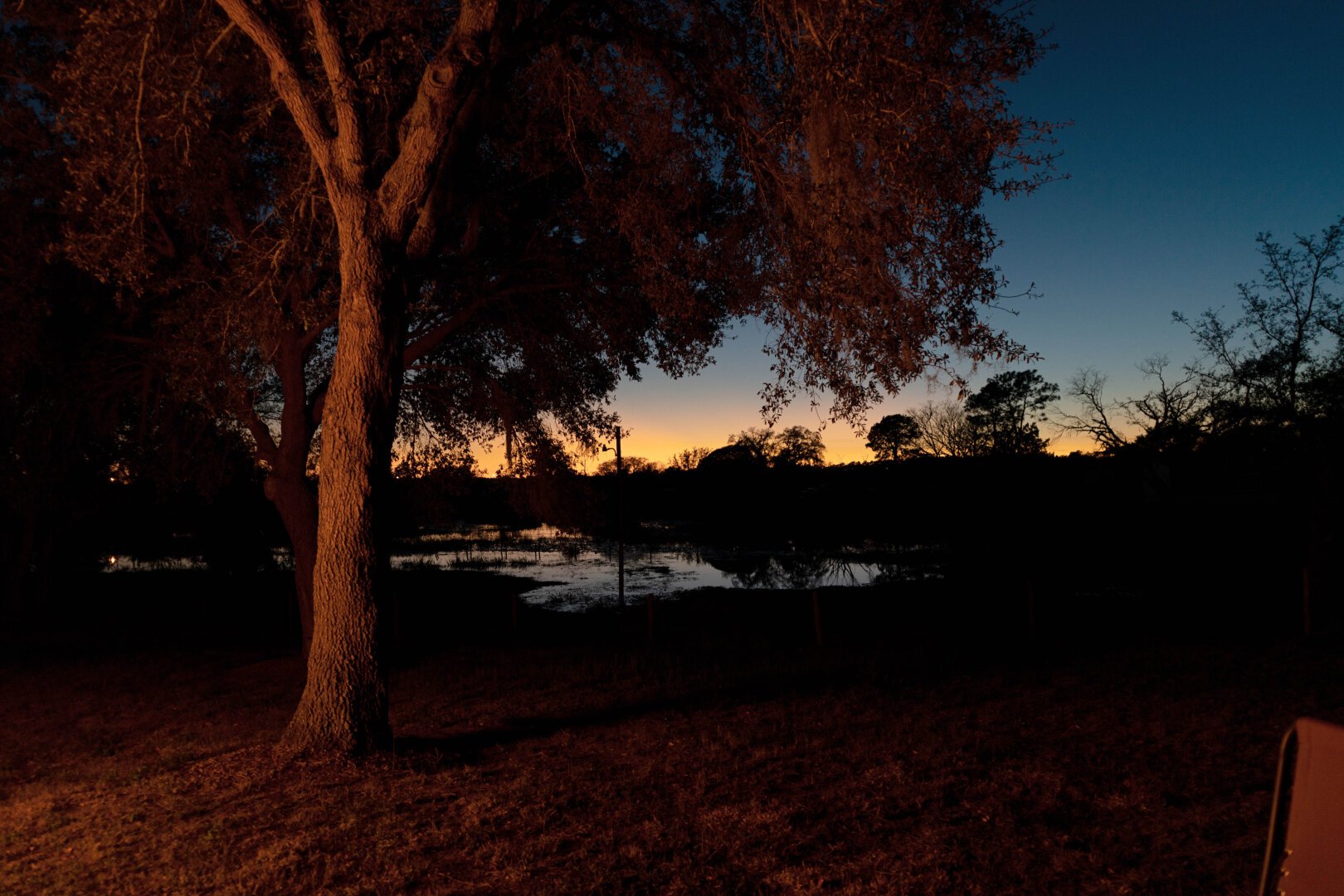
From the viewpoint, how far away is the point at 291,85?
8.12m

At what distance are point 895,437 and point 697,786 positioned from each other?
65.2 m

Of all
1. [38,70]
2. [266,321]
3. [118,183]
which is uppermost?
[38,70]

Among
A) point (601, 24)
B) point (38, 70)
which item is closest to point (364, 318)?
point (601, 24)

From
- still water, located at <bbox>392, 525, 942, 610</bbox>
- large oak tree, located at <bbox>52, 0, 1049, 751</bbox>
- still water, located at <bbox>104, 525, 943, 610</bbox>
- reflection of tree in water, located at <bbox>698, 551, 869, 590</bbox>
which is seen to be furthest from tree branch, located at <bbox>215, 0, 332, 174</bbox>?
reflection of tree in water, located at <bbox>698, 551, 869, 590</bbox>

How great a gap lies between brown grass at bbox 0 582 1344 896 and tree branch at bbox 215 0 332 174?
20.0 feet

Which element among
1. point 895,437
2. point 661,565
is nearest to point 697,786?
point 661,565

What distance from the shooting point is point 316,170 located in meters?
10.7

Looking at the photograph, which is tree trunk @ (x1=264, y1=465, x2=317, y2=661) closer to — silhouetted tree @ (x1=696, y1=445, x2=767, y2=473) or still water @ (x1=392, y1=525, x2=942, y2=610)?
still water @ (x1=392, y1=525, x2=942, y2=610)

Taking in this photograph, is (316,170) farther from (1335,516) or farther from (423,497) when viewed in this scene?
Answer: (1335,516)

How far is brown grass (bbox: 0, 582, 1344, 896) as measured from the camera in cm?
508

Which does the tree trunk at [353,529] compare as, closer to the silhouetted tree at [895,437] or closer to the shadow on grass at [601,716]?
the shadow on grass at [601,716]

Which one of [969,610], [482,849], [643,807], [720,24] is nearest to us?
[482,849]

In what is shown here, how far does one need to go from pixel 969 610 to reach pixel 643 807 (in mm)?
18927

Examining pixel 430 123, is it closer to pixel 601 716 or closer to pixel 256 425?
pixel 601 716
